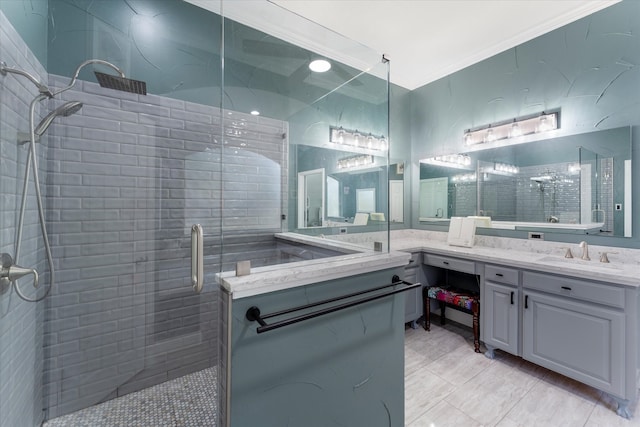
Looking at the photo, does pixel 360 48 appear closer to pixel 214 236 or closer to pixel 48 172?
pixel 214 236

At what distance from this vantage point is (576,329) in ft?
6.11

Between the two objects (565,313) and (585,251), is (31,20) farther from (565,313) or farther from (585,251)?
(585,251)

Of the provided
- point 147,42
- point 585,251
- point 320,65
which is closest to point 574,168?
point 585,251

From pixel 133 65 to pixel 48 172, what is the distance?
0.88 meters

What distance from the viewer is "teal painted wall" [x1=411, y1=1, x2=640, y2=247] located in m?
2.05

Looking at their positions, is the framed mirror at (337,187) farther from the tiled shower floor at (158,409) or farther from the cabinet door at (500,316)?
the tiled shower floor at (158,409)

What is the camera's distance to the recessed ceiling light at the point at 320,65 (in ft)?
7.32

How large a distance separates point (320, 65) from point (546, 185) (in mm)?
2297

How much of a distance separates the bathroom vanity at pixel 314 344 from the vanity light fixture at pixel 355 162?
1.18 meters

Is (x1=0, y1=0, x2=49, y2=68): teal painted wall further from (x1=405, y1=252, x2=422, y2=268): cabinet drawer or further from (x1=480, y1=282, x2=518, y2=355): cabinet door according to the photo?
(x1=480, y1=282, x2=518, y2=355): cabinet door

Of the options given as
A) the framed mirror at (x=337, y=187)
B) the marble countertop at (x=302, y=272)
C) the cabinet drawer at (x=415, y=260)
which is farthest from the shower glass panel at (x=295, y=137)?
the cabinet drawer at (x=415, y=260)

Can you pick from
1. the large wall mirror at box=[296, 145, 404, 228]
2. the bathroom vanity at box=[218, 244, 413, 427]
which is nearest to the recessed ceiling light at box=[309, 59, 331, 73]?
the large wall mirror at box=[296, 145, 404, 228]

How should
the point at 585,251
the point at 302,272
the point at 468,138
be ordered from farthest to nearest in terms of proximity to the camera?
the point at 468,138 < the point at 585,251 < the point at 302,272

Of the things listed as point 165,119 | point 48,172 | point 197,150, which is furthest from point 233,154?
point 48,172
